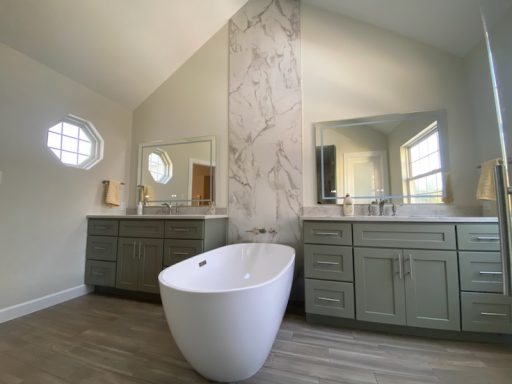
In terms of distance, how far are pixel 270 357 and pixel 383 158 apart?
6.47 ft

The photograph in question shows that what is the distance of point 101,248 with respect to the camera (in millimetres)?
2418

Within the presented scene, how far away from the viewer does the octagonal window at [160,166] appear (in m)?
2.87

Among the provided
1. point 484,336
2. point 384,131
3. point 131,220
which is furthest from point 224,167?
point 484,336

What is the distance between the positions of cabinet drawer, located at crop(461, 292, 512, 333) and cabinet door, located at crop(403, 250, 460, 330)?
2.2 inches

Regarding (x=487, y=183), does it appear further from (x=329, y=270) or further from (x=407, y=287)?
(x=329, y=270)

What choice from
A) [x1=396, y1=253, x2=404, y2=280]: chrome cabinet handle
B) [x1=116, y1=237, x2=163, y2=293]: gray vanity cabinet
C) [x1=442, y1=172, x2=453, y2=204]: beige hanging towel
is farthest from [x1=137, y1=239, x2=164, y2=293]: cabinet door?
[x1=442, y1=172, x2=453, y2=204]: beige hanging towel

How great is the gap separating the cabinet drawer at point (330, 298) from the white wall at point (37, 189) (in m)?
2.51

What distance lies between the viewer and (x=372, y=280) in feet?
5.44

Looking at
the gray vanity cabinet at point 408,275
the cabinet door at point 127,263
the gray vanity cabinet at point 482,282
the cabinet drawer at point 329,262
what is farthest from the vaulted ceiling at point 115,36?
the gray vanity cabinet at point 482,282

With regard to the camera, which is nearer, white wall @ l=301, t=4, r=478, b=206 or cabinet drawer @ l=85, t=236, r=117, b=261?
white wall @ l=301, t=4, r=478, b=206

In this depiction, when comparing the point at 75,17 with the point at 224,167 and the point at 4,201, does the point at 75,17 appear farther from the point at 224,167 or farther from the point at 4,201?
the point at 224,167

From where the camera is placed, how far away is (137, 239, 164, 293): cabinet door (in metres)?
2.19

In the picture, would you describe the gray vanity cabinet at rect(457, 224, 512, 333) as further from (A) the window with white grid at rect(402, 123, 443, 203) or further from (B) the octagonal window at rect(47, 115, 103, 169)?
(B) the octagonal window at rect(47, 115, 103, 169)

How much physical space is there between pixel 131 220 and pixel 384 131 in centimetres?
280
